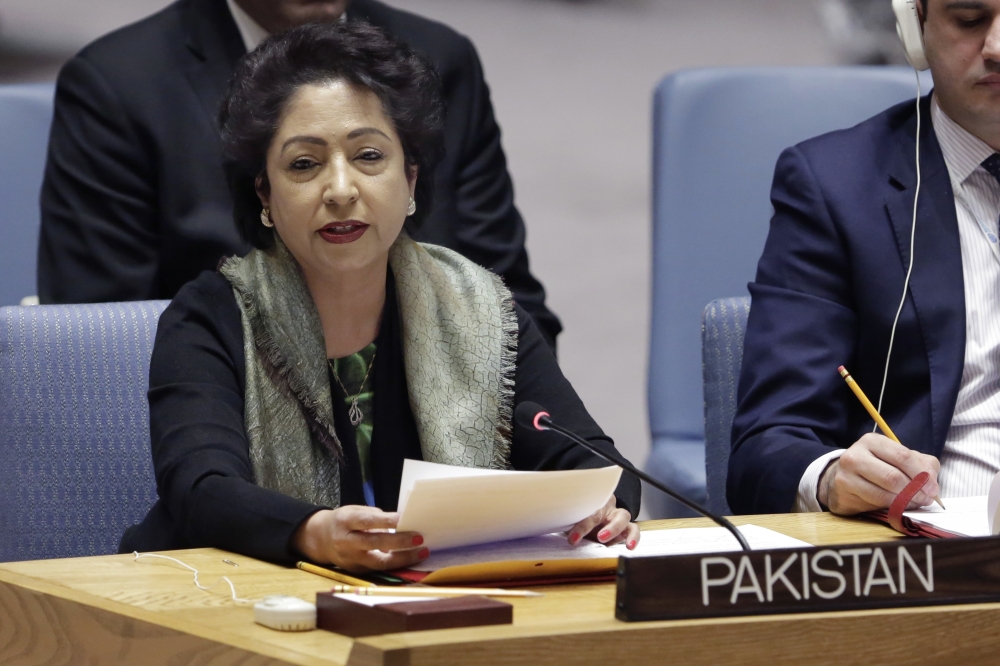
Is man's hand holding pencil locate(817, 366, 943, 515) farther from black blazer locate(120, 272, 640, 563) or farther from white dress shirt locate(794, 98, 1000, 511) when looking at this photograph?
white dress shirt locate(794, 98, 1000, 511)

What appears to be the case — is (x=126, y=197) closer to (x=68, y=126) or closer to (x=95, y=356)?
(x=68, y=126)

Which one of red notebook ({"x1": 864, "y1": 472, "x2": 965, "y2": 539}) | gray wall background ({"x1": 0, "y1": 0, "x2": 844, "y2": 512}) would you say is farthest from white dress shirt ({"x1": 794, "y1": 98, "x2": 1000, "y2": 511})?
gray wall background ({"x1": 0, "y1": 0, "x2": 844, "y2": 512})

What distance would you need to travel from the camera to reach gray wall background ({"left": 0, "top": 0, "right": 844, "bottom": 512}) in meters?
3.31

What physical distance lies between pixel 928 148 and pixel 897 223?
0.13 metres

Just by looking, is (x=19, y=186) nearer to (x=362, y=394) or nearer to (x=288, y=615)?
(x=362, y=394)

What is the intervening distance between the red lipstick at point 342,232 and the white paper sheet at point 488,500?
0.54 m

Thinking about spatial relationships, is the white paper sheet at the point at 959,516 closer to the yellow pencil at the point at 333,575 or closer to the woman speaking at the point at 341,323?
the woman speaking at the point at 341,323

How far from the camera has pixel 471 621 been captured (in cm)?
96

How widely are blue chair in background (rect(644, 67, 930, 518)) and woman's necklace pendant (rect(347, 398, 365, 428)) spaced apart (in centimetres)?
84

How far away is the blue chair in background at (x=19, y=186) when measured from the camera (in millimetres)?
2539

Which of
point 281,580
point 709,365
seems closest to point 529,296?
point 709,365

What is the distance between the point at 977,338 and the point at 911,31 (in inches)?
15.8

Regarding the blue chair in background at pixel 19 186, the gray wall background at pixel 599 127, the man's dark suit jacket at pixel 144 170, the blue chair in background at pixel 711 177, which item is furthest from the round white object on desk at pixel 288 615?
the gray wall background at pixel 599 127

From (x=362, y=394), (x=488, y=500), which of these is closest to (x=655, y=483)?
(x=488, y=500)
